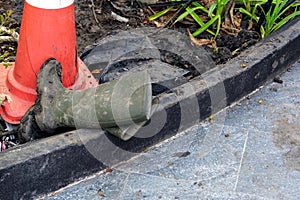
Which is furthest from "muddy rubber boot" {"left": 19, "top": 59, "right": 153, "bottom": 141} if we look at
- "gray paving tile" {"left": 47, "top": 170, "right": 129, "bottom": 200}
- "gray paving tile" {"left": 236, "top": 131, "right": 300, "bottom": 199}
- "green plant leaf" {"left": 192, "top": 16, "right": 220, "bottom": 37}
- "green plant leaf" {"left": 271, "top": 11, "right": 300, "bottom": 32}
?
"green plant leaf" {"left": 271, "top": 11, "right": 300, "bottom": 32}

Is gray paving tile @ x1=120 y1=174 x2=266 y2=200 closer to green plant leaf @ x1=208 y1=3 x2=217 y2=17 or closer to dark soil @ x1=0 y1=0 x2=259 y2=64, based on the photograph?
dark soil @ x1=0 y1=0 x2=259 y2=64

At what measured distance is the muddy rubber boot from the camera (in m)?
2.99

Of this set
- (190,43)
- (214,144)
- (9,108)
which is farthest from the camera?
(190,43)

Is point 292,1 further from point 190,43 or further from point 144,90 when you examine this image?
point 144,90

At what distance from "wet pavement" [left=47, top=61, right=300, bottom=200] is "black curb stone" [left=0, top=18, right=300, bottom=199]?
7 centimetres

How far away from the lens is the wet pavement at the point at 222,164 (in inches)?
124

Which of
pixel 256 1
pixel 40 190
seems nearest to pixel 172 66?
pixel 256 1

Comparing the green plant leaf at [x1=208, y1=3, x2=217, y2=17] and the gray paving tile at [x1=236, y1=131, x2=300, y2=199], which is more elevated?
the green plant leaf at [x1=208, y1=3, x2=217, y2=17]

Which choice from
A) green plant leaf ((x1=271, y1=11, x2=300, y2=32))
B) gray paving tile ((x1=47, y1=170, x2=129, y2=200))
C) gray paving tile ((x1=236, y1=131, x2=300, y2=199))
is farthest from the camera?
green plant leaf ((x1=271, y1=11, x2=300, y2=32))

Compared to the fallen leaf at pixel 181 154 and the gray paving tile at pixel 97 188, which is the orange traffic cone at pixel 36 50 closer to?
the gray paving tile at pixel 97 188

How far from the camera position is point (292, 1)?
4.42m

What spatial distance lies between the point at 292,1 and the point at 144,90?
192 centimetres

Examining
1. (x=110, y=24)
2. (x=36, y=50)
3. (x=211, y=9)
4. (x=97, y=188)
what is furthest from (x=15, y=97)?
(x=211, y=9)

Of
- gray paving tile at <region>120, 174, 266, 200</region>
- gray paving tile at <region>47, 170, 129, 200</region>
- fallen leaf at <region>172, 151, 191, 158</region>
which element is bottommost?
gray paving tile at <region>120, 174, 266, 200</region>
